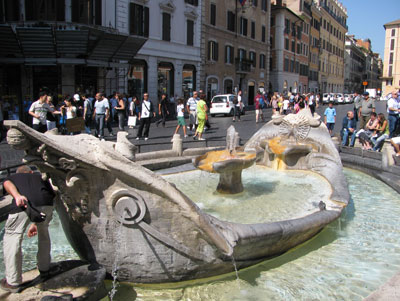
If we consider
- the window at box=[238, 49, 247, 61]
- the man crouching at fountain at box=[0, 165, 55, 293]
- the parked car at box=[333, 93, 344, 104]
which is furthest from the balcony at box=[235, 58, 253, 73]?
the man crouching at fountain at box=[0, 165, 55, 293]

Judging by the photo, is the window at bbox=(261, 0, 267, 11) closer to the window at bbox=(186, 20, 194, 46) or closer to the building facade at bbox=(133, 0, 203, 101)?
the building facade at bbox=(133, 0, 203, 101)

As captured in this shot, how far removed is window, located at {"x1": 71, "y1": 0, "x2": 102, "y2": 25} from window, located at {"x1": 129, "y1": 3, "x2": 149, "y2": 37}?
9.09 ft

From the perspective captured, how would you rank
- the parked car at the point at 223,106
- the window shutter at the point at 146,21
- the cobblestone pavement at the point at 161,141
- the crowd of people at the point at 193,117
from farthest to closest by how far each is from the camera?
the parked car at the point at 223,106 → the window shutter at the point at 146,21 → the crowd of people at the point at 193,117 → the cobblestone pavement at the point at 161,141

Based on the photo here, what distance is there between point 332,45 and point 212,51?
48610 millimetres

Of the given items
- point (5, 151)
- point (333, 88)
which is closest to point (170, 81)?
point (5, 151)

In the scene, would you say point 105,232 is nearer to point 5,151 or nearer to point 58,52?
point 5,151

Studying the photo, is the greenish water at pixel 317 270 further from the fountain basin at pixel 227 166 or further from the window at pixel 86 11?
the window at pixel 86 11

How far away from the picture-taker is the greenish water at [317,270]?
147 inches

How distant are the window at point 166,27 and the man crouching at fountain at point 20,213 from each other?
25159 mm

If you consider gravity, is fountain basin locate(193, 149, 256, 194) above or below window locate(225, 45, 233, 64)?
below

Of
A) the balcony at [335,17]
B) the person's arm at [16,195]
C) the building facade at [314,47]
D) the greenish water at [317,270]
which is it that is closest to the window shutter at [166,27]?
the greenish water at [317,270]

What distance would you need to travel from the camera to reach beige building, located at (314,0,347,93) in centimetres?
6794

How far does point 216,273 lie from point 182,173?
4005mm

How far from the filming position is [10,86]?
20000mm
